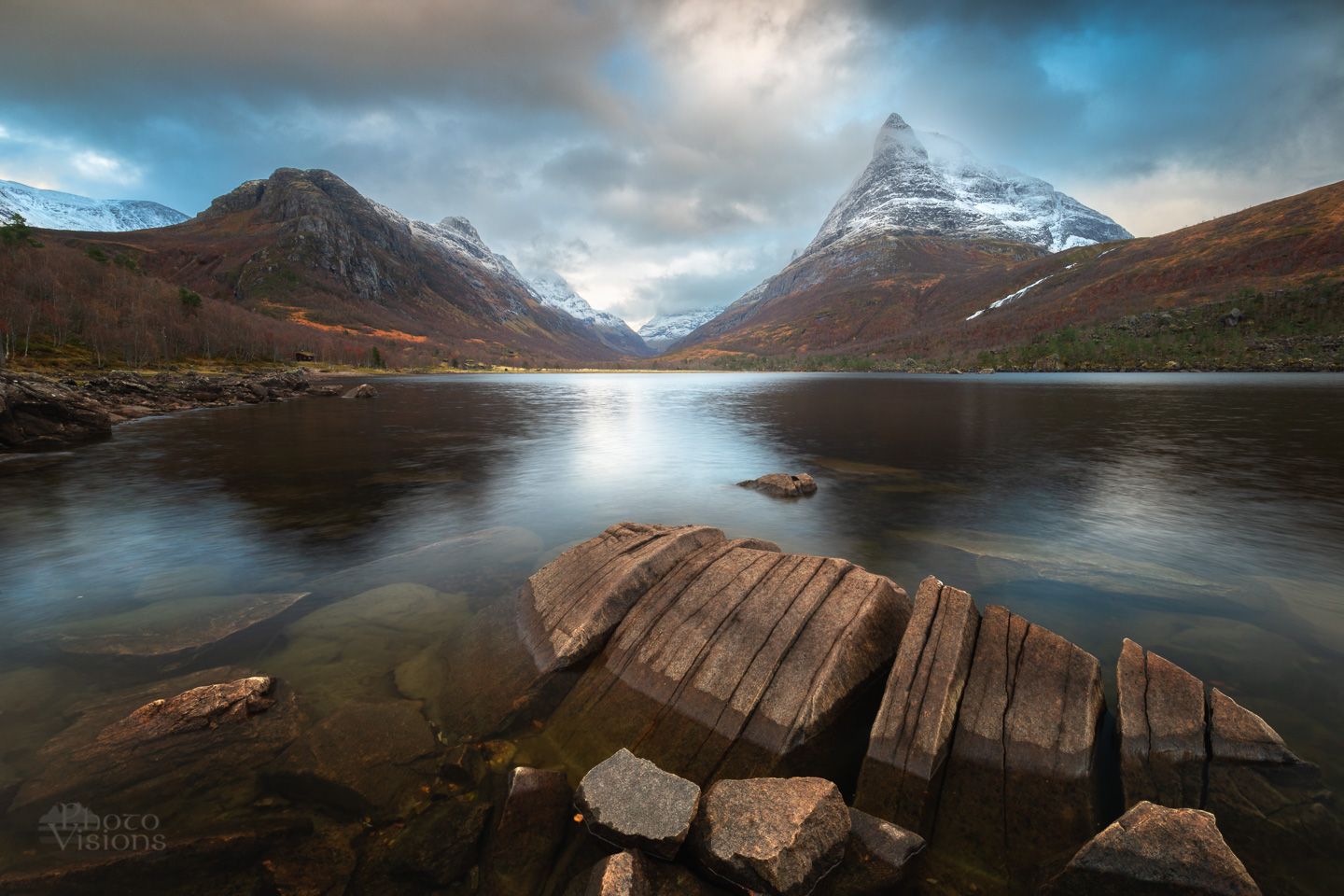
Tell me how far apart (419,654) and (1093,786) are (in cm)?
1052

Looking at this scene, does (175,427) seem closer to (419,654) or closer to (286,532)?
(286,532)

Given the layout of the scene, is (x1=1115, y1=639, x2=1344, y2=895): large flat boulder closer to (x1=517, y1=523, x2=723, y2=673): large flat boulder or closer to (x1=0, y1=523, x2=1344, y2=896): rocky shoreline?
(x1=0, y1=523, x2=1344, y2=896): rocky shoreline

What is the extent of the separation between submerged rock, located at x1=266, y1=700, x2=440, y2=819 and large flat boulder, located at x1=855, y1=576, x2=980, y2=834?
575 cm

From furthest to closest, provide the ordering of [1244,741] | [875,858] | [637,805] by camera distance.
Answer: [1244,741], [637,805], [875,858]

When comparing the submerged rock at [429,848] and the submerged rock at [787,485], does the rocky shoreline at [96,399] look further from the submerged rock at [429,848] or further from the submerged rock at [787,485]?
the submerged rock at [429,848]

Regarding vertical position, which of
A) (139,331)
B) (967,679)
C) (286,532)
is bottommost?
(286,532)

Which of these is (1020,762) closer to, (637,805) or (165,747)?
(637,805)

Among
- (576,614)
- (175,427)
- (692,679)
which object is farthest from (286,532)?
(175,427)

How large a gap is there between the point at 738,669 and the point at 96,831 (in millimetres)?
7976

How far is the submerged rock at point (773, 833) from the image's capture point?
511cm

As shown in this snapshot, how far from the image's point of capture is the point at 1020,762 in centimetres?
685

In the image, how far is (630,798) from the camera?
5.88 m

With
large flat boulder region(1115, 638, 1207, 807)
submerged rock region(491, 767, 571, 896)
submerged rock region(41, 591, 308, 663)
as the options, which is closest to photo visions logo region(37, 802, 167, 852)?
submerged rock region(491, 767, 571, 896)

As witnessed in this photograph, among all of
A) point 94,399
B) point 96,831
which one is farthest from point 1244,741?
point 94,399
